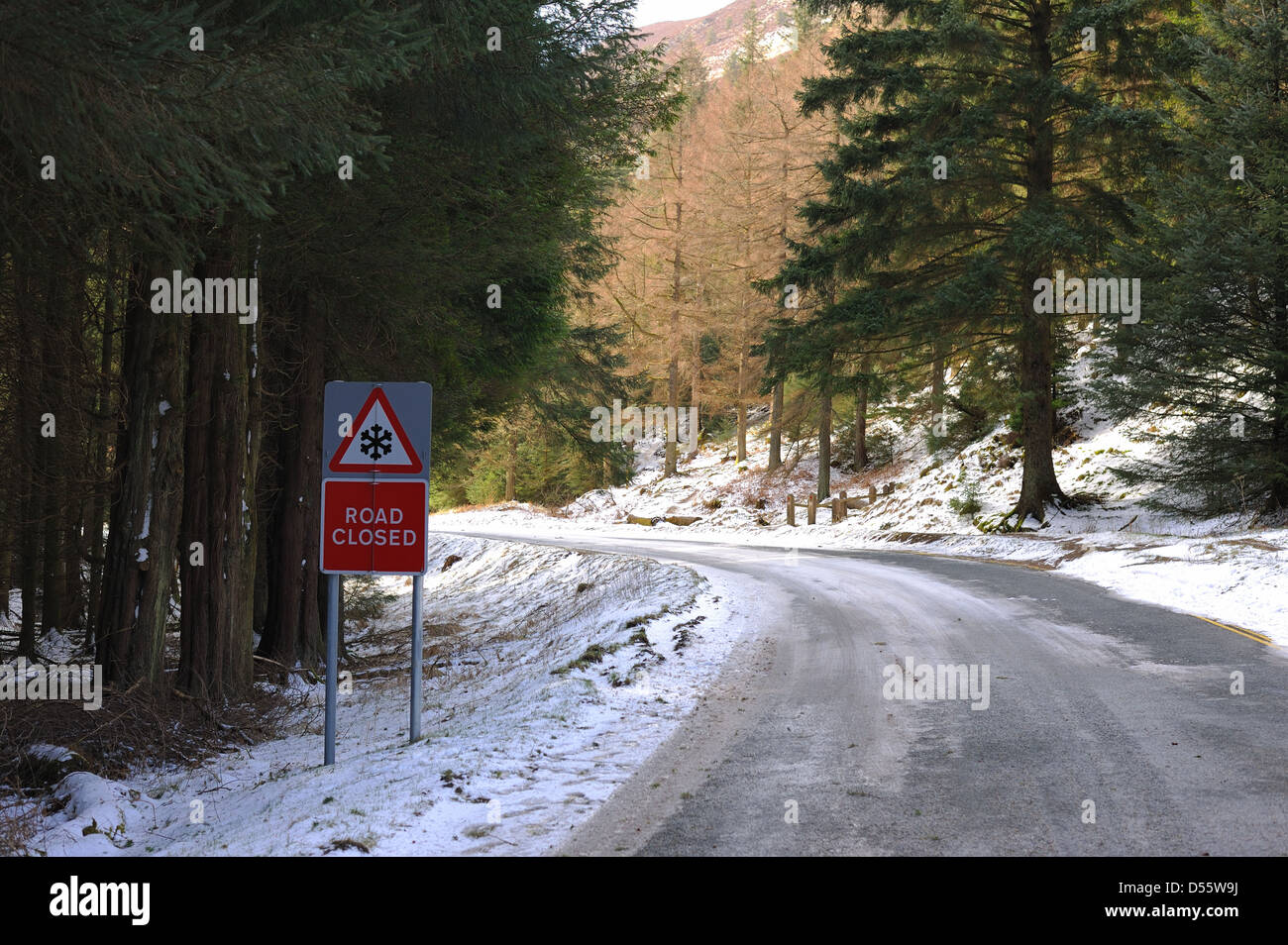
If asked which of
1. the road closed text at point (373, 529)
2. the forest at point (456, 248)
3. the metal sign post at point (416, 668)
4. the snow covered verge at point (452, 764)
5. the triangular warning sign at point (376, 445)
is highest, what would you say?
the forest at point (456, 248)

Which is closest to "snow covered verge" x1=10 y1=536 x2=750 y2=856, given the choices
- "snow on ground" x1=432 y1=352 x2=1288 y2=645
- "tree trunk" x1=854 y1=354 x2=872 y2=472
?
"snow on ground" x1=432 y1=352 x2=1288 y2=645

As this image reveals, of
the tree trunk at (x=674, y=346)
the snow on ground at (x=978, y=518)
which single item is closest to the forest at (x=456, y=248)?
the snow on ground at (x=978, y=518)

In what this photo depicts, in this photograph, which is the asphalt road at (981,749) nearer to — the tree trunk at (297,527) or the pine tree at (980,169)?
the tree trunk at (297,527)

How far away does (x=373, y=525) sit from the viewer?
6.58m

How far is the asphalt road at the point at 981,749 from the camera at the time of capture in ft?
15.4

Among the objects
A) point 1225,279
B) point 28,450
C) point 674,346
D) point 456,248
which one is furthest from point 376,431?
point 674,346

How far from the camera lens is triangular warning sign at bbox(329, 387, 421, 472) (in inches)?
260

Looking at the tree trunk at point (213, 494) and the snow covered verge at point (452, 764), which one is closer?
the snow covered verge at point (452, 764)

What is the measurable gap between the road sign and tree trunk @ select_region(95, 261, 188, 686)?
10.3 feet

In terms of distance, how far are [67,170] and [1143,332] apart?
18982mm

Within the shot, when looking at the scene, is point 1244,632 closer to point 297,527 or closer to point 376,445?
point 376,445

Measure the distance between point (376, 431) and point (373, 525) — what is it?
689mm

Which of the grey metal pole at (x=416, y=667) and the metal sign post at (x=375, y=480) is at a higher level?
the metal sign post at (x=375, y=480)
